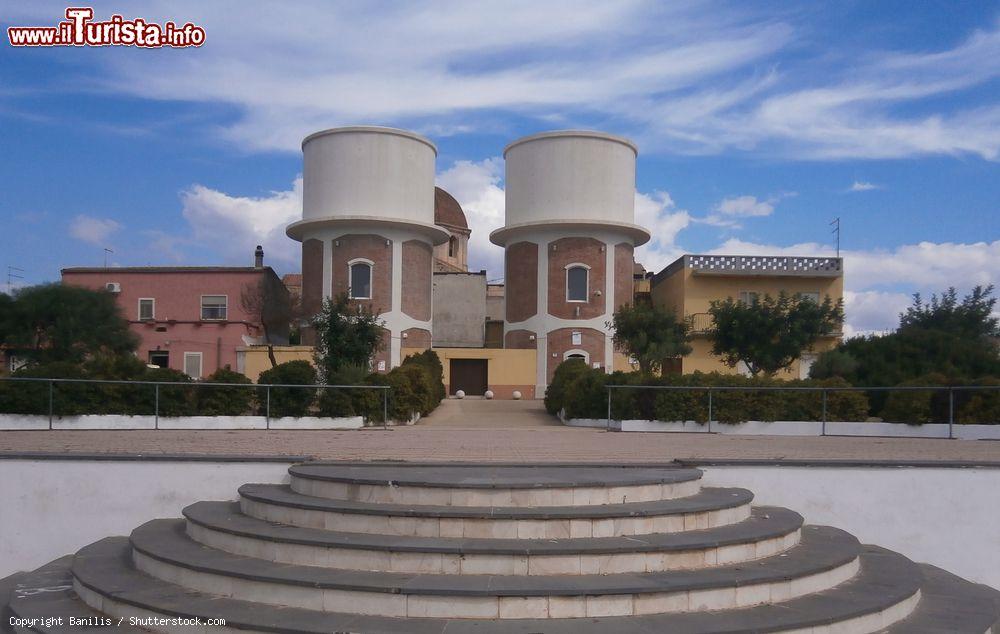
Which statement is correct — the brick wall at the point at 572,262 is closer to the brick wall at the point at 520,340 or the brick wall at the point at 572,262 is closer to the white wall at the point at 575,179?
the white wall at the point at 575,179

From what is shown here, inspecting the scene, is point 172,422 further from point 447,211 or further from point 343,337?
point 447,211

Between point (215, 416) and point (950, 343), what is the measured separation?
22191 mm

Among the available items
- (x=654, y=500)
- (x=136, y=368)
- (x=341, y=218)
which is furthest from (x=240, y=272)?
(x=654, y=500)

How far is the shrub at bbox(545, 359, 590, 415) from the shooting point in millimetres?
26000

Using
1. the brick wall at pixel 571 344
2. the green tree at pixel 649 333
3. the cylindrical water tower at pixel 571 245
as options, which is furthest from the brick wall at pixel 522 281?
the green tree at pixel 649 333

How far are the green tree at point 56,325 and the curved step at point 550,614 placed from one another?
32.4 m

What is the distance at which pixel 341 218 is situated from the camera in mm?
41188

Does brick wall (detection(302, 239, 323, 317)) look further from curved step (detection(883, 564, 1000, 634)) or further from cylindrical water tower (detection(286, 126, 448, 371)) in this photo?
curved step (detection(883, 564, 1000, 634))

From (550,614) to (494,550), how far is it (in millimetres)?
635

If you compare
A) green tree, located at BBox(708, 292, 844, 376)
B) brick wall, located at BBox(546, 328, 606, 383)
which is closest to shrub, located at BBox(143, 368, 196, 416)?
green tree, located at BBox(708, 292, 844, 376)

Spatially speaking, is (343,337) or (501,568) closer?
(501,568)

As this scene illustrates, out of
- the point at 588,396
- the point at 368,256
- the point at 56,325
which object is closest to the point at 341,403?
the point at 588,396

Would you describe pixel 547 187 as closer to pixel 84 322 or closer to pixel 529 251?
pixel 529 251

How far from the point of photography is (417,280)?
4312cm
